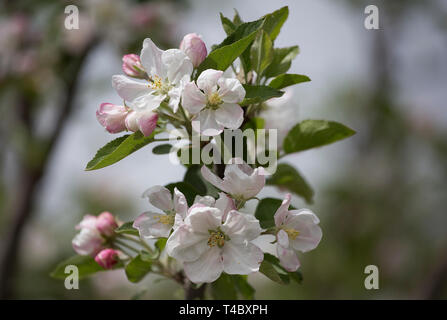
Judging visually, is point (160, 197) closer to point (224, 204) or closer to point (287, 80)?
point (224, 204)

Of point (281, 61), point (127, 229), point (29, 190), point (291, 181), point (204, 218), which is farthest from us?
point (29, 190)

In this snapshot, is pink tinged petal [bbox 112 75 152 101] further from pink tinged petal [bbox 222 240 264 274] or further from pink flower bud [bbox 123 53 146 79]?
pink tinged petal [bbox 222 240 264 274]

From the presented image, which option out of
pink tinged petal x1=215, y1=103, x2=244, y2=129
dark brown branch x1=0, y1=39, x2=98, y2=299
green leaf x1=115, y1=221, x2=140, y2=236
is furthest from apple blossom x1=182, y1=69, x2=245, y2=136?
dark brown branch x1=0, y1=39, x2=98, y2=299

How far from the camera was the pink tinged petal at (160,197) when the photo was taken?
812mm

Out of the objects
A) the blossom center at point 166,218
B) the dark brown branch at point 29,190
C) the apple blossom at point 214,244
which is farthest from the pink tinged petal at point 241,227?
the dark brown branch at point 29,190

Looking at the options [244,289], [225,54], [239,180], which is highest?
[225,54]

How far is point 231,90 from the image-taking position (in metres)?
0.77

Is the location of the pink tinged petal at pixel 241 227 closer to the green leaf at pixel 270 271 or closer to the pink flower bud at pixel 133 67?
the green leaf at pixel 270 271

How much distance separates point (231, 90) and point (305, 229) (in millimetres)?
259

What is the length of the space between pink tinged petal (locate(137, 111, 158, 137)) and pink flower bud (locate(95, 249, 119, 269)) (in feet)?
0.96

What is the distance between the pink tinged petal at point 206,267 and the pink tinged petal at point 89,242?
0.95 feet

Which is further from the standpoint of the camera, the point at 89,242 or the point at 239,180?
the point at 89,242

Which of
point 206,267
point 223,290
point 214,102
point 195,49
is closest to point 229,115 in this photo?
point 214,102
